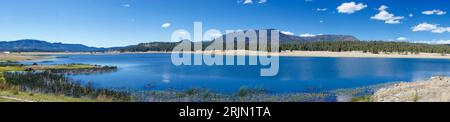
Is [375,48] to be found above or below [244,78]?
above

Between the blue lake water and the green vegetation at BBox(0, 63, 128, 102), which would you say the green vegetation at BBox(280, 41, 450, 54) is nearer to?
the blue lake water

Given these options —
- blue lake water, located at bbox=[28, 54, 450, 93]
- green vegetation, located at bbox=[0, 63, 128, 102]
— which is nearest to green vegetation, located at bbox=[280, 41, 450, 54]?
blue lake water, located at bbox=[28, 54, 450, 93]

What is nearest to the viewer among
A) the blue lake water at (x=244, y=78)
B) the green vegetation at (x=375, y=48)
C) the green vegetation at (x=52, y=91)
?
the green vegetation at (x=52, y=91)

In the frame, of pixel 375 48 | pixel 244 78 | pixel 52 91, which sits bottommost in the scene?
pixel 244 78

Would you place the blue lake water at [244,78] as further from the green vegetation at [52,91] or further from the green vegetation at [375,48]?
the green vegetation at [375,48]

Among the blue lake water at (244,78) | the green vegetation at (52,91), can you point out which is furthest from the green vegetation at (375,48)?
the green vegetation at (52,91)

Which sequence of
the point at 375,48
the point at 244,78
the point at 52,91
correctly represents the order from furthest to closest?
the point at 375,48, the point at 244,78, the point at 52,91

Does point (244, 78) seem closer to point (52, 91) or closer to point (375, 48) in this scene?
point (52, 91)

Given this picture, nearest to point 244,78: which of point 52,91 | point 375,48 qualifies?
point 52,91

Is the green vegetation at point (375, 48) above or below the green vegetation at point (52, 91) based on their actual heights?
above
